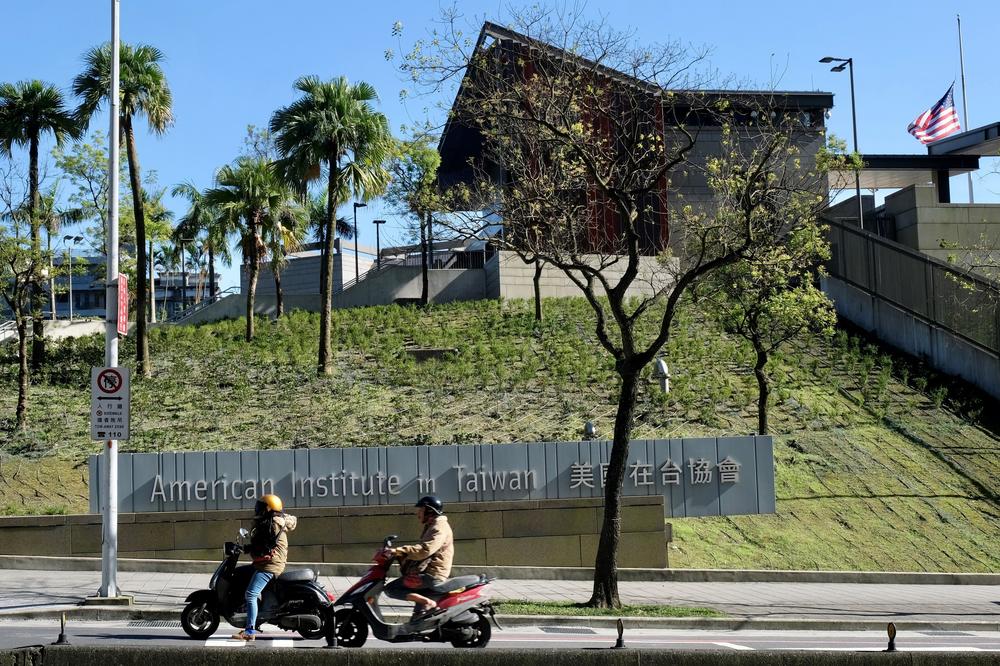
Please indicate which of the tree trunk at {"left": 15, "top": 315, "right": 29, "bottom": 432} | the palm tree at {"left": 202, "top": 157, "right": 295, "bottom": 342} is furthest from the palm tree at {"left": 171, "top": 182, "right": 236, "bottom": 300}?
the tree trunk at {"left": 15, "top": 315, "right": 29, "bottom": 432}

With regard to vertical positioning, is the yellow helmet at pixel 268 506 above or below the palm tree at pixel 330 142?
below

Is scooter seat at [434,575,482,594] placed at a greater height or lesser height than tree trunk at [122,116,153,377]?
lesser

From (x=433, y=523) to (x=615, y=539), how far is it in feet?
17.0

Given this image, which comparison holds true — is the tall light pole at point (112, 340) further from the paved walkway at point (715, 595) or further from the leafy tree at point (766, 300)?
the leafy tree at point (766, 300)

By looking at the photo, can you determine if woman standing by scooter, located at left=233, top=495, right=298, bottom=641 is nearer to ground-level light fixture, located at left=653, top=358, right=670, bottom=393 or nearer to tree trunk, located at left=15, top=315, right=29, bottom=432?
tree trunk, located at left=15, top=315, right=29, bottom=432

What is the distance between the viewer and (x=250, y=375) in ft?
102

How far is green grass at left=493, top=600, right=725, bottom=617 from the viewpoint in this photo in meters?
13.9

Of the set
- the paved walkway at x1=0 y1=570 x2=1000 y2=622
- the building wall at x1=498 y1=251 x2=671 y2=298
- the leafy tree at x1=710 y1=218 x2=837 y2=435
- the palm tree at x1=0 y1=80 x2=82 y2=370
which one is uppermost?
the palm tree at x1=0 y1=80 x2=82 y2=370

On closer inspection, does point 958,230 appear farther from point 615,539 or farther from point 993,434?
point 615,539

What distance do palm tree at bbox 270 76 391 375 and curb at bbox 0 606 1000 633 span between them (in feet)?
57.6

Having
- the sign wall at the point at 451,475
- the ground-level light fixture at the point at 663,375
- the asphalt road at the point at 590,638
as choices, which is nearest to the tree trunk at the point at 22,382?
the sign wall at the point at 451,475

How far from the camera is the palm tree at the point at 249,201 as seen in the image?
36312 millimetres

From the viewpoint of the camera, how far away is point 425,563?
1045cm

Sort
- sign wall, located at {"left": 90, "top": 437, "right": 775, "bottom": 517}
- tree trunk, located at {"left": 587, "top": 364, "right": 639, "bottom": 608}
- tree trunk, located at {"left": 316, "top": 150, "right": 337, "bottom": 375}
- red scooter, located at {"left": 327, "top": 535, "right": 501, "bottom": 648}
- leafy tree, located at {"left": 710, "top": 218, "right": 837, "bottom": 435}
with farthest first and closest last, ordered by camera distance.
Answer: tree trunk, located at {"left": 316, "top": 150, "right": 337, "bottom": 375}
leafy tree, located at {"left": 710, "top": 218, "right": 837, "bottom": 435}
sign wall, located at {"left": 90, "top": 437, "right": 775, "bottom": 517}
tree trunk, located at {"left": 587, "top": 364, "right": 639, "bottom": 608}
red scooter, located at {"left": 327, "top": 535, "right": 501, "bottom": 648}
